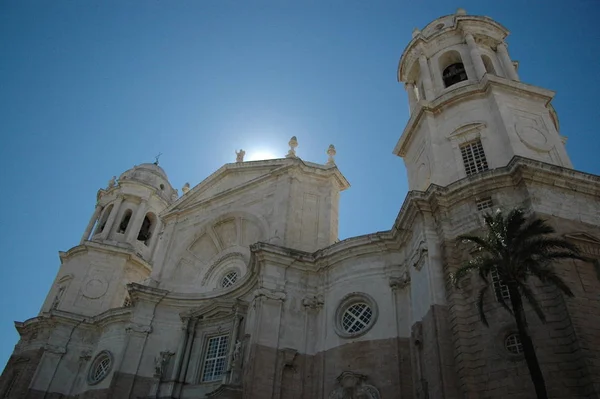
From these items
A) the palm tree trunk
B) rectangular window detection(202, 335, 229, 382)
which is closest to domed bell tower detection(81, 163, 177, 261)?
rectangular window detection(202, 335, 229, 382)

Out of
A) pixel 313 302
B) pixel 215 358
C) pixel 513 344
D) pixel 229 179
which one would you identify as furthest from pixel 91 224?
pixel 513 344

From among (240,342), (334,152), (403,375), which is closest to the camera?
(403,375)

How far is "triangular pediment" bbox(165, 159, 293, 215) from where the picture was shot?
97.2 ft

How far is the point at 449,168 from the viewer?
21547 mm

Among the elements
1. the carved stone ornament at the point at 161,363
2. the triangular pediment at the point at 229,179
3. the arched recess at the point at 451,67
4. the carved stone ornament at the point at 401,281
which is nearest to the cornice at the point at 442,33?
the arched recess at the point at 451,67

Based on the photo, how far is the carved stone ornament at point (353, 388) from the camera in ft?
61.7

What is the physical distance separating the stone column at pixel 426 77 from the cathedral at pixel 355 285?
0.09 m

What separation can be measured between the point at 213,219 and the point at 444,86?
1555 centimetres

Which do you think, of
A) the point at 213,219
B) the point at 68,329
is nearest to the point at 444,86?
the point at 213,219

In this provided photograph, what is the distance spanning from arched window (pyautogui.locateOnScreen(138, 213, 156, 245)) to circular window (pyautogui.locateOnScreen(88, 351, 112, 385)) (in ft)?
44.3

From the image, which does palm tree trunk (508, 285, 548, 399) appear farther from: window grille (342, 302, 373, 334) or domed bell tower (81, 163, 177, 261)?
domed bell tower (81, 163, 177, 261)

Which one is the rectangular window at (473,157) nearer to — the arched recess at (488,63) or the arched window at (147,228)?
the arched recess at (488,63)

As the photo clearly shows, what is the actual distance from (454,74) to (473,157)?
293 inches

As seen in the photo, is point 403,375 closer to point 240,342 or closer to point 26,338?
point 240,342
